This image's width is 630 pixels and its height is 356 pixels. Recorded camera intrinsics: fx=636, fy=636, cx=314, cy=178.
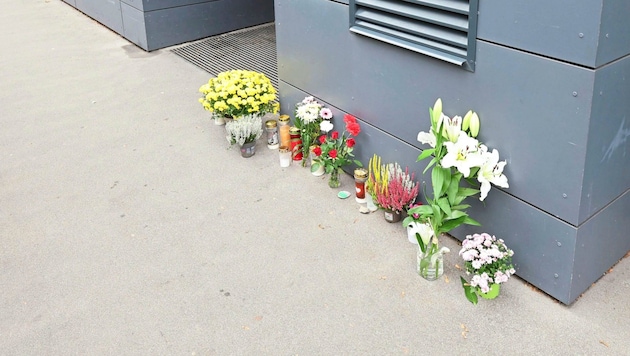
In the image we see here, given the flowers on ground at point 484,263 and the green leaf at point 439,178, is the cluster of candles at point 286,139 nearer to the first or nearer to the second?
the green leaf at point 439,178

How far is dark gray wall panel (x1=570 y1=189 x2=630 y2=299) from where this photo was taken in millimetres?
3416

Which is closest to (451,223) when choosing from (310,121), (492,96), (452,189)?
(452,189)

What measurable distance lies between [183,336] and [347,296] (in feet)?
3.11

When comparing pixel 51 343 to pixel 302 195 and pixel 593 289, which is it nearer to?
pixel 302 195

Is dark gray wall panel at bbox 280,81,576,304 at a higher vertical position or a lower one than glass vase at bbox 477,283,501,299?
higher

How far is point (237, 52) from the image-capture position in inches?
313

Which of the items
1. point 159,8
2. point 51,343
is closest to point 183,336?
point 51,343

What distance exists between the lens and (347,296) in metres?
3.69

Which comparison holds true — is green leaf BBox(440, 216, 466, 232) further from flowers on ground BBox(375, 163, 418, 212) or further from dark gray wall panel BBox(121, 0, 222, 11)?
dark gray wall panel BBox(121, 0, 222, 11)

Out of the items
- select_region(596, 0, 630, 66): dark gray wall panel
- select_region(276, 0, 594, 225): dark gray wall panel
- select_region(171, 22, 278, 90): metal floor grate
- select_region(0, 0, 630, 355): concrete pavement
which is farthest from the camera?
select_region(171, 22, 278, 90): metal floor grate

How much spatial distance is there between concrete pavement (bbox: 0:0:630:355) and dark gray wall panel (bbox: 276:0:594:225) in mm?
666

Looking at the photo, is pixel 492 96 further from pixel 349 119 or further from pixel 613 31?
pixel 349 119

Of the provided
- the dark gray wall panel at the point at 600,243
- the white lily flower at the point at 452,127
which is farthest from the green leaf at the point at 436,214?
the dark gray wall panel at the point at 600,243

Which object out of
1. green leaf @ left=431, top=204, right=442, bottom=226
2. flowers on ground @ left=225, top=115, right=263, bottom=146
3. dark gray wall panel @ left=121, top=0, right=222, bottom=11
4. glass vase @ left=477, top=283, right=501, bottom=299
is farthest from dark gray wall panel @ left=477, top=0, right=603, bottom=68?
dark gray wall panel @ left=121, top=0, right=222, bottom=11
